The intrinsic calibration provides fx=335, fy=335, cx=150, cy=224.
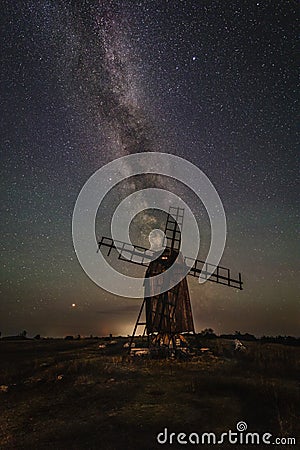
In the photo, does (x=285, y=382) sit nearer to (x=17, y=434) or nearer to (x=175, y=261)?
(x=17, y=434)

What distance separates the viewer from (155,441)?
726 centimetres

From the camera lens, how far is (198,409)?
922cm

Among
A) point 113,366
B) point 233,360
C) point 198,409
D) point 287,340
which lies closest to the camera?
point 198,409

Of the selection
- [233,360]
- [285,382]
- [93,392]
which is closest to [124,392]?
[93,392]

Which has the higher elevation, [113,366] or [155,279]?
[155,279]

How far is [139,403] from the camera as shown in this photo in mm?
10000

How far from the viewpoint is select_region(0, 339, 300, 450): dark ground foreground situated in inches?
298

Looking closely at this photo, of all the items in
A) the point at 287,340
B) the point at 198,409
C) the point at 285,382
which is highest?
the point at 287,340

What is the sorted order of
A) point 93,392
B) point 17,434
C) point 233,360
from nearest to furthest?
point 17,434, point 93,392, point 233,360

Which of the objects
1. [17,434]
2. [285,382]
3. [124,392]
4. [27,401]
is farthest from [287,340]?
[17,434]

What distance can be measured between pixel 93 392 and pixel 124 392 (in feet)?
3.58

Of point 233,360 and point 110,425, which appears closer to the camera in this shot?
point 110,425

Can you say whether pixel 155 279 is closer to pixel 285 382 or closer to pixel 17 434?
pixel 285 382

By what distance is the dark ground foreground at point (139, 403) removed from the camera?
7.56 meters
